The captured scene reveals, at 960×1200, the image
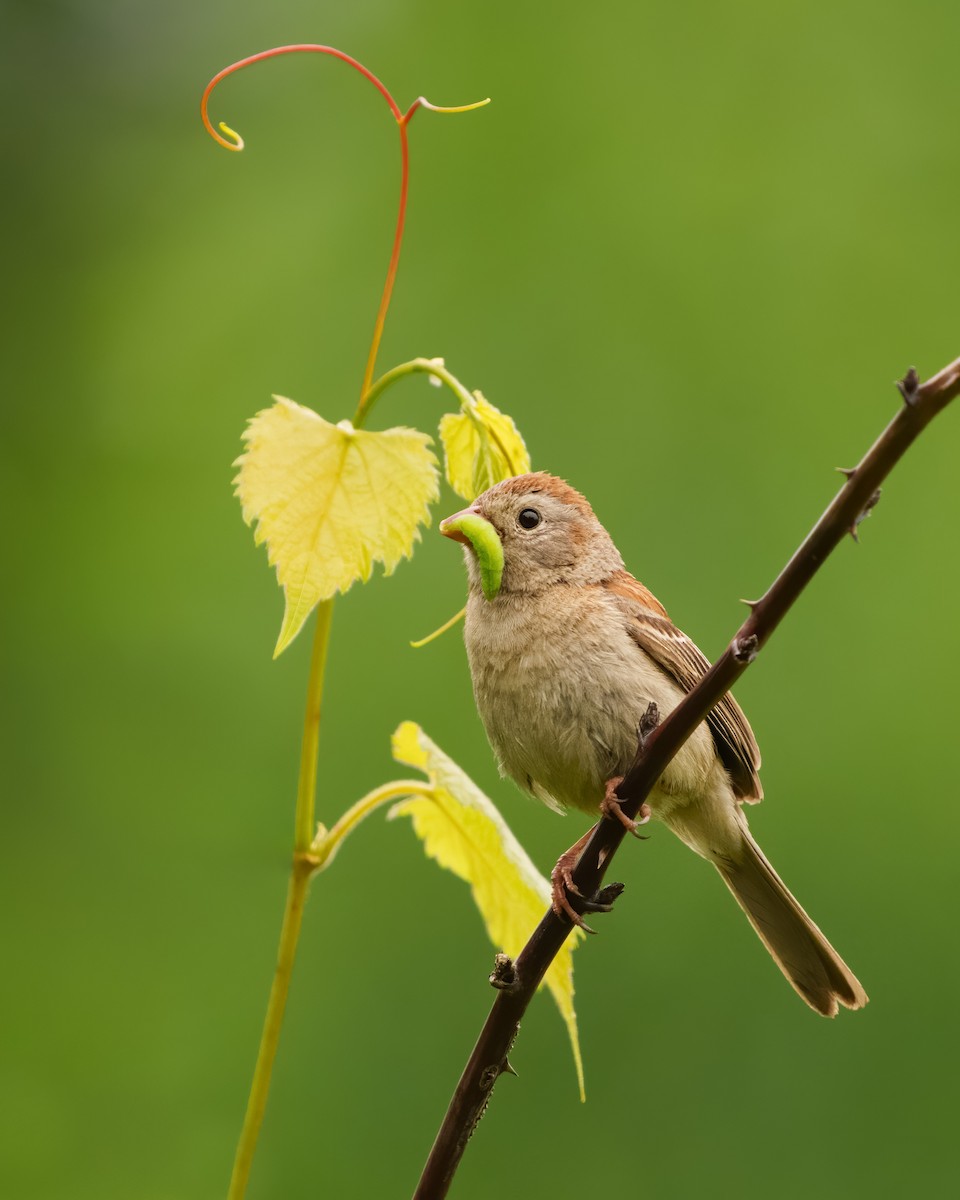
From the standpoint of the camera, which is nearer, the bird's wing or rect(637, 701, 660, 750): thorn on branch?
rect(637, 701, 660, 750): thorn on branch

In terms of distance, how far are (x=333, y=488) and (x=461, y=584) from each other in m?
3.65

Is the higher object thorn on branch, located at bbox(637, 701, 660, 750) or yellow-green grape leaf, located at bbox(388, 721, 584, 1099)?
thorn on branch, located at bbox(637, 701, 660, 750)

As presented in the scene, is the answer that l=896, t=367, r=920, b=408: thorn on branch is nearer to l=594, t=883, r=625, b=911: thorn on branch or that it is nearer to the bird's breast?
l=594, t=883, r=625, b=911: thorn on branch

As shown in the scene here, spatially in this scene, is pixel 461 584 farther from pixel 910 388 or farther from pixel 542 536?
pixel 910 388

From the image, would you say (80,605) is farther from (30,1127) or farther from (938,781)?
(938,781)

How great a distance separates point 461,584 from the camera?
529 centimetres

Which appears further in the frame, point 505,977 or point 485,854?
point 485,854

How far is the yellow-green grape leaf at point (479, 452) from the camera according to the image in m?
1.86

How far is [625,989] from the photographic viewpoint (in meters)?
5.03

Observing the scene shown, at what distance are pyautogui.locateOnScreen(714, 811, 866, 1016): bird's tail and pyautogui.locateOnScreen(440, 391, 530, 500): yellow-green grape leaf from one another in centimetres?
147

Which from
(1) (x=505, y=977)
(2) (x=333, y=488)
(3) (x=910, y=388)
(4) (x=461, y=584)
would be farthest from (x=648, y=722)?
(4) (x=461, y=584)

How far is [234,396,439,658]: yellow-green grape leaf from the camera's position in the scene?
1620 mm

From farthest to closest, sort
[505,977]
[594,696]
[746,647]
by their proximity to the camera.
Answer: [594,696], [505,977], [746,647]

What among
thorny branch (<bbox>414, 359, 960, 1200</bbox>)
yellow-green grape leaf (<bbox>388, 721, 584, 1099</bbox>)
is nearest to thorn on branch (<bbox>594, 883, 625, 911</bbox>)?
thorny branch (<bbox>414, 359, 960, 1200</bbox>)
